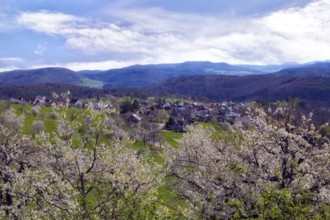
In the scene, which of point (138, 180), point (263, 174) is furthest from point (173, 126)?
point (138, 180)

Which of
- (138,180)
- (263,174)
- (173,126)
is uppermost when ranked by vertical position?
(138,180)

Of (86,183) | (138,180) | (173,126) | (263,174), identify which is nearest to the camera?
(138,180)

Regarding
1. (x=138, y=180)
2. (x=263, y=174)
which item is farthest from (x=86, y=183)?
(x=263, y=174)

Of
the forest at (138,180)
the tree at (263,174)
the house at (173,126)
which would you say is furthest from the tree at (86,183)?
the house at (173,126)

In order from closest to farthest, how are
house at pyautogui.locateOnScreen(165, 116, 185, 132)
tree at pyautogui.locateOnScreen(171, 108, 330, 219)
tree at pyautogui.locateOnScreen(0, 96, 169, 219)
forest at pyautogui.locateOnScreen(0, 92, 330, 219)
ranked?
forest at pyautogui.locateOnScreen(0, 92, 330, 219) < tree at pyautogui.locateOnScreen(0, 96, 169, 219) < tree at pyautogui.locateOnScreen(171, 108, 330, 219) < house at pyautogui.locateOnScreen(165, 116, 185, 132)

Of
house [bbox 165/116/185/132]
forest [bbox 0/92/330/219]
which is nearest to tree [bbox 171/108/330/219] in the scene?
forest [bbox 0/92/330/219]

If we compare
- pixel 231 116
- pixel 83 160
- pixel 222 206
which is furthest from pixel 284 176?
pixel 231 116

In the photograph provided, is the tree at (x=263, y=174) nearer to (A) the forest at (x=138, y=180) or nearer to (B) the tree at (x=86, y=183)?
(A) the forest at (x=138, y=180)

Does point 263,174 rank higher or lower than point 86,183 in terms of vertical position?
lower

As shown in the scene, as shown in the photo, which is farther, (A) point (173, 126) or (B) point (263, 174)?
(A) point (173, 126)

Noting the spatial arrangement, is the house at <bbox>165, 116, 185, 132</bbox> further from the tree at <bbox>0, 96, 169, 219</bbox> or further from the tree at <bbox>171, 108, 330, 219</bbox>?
the tree at <bbox>0, 96, 169, 219</bbox>

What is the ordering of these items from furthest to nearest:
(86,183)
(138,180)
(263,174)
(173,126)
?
1. (173,126)
2. (263,174)
3. (86,183)
4. (138,180)

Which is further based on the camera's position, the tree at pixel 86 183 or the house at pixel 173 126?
the house at pixel 173 126

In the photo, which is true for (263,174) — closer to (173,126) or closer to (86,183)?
(86,183)
